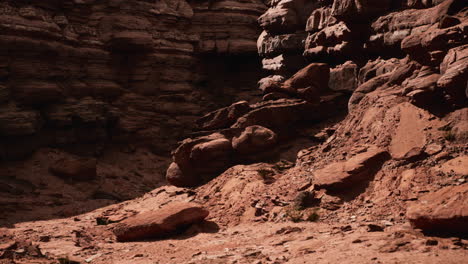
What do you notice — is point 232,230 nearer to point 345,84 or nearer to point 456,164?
point 456,164

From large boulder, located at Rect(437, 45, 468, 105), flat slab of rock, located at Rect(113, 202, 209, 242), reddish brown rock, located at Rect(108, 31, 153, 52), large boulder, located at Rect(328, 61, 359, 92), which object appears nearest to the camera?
large boulder, located at Rect(437, 45, 468, 105)

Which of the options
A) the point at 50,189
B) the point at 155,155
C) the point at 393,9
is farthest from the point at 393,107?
the point at 155,155

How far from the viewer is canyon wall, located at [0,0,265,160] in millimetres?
27516

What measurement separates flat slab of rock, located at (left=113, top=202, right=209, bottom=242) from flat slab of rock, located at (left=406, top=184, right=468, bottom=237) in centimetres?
658

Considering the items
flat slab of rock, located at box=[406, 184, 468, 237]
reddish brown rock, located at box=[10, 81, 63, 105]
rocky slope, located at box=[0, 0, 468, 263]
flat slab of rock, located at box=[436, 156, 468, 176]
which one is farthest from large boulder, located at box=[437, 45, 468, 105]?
reddish brown rock, located at box=[10, 81, 63, 105]

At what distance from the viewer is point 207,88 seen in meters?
35.7

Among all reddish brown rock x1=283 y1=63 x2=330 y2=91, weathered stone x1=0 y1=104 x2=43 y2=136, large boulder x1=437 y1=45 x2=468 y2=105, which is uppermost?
large boulder x1=437 y1=45 x2=468 y2=105

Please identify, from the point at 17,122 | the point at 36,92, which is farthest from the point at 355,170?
the point at 36,92

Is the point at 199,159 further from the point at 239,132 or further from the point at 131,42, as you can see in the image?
the point at 131,42

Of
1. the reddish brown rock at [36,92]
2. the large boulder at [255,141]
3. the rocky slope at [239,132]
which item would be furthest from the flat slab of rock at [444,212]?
the reddish brown rock at [36,92]

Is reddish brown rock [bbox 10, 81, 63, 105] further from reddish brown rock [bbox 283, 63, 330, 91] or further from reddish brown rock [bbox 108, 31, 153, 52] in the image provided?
reddish brown rock [bbox 283, 63, 330, 91]

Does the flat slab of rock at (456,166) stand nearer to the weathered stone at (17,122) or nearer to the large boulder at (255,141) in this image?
the large boulder at (255,141)

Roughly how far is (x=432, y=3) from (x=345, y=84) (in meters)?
5.13

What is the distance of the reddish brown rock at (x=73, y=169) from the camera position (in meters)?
26.6
